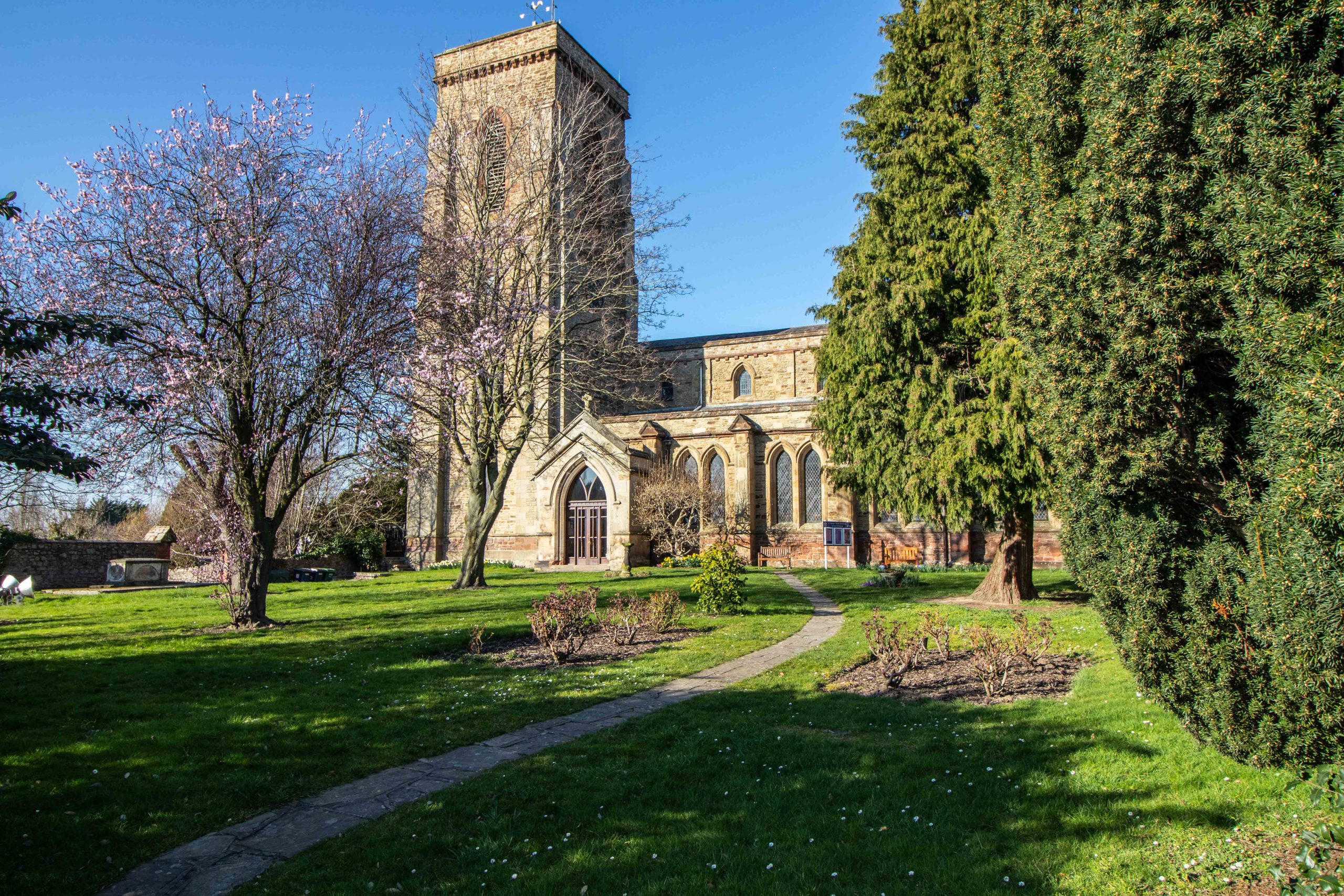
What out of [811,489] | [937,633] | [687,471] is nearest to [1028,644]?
[937,633]

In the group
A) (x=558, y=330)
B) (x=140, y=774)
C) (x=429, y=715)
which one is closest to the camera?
(x=140, y=774)

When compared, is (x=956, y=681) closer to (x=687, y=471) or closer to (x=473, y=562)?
(x=473, y=562)

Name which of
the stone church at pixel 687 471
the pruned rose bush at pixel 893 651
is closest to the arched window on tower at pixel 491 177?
the stone church at pixel 687 471

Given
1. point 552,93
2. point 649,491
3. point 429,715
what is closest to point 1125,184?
point 429,715

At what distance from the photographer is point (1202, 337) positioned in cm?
448

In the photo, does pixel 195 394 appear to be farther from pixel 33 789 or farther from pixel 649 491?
pixel 649 491

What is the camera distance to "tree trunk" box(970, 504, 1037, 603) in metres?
14.9

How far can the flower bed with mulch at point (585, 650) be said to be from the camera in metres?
10.2

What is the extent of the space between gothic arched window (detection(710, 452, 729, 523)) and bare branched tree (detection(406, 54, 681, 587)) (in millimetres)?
8353

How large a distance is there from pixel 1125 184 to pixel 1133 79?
0.65m

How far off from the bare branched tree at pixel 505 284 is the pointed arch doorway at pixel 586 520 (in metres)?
7.06

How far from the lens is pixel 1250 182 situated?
163 inches

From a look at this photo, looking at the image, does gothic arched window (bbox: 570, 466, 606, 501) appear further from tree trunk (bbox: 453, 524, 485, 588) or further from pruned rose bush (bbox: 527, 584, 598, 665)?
pruned rose bush (bbox: 527, 584, 598, 665)

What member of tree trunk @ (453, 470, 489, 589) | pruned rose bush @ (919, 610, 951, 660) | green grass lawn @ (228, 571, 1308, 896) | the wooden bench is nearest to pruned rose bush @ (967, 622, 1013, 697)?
green grass lawn @ (228, 571, 1308, 896)
